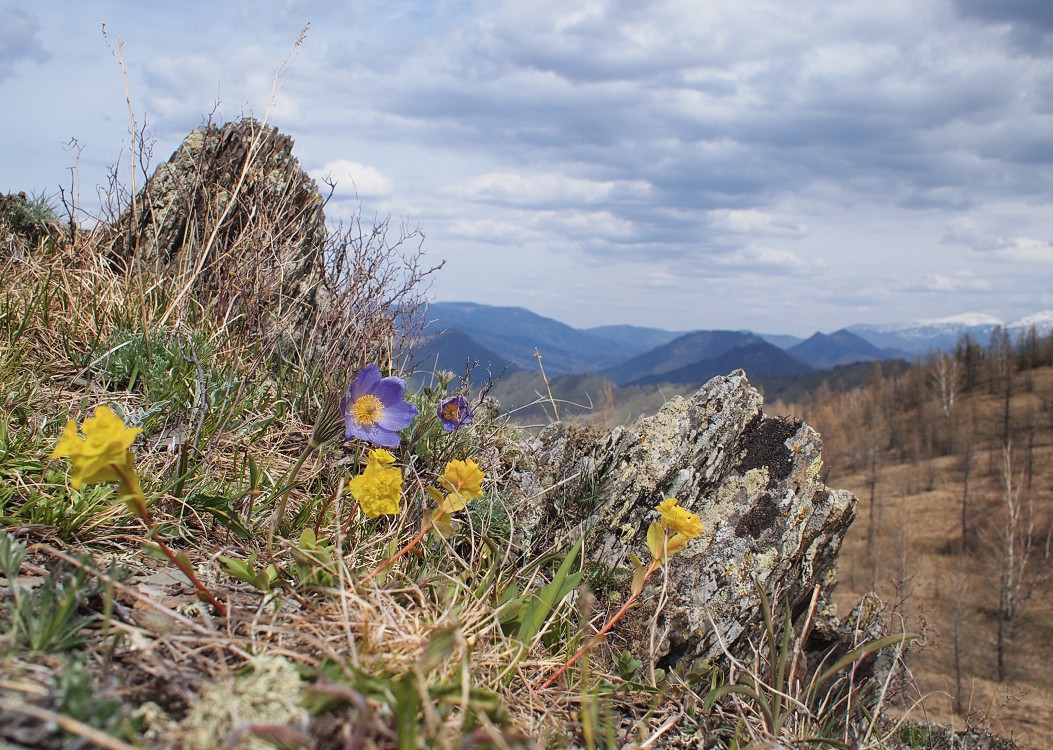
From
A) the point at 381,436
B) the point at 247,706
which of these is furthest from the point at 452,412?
the point at 247,706

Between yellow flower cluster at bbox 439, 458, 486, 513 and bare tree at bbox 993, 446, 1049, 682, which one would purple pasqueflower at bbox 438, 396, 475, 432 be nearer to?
yellow flower cluster at bbox 439, 458, 486, 513

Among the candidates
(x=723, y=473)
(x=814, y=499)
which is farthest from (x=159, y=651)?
(x=814, y=499)

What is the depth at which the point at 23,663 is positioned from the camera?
1.49 meters

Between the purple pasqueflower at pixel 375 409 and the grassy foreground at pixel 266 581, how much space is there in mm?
97

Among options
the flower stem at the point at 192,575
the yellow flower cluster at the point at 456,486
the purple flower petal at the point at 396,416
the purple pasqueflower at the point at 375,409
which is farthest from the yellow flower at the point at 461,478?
the flower stem at the point at 192,575

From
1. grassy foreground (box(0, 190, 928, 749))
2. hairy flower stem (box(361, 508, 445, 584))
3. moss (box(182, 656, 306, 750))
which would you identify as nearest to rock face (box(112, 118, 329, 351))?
grassy foreground (box(0, 190, 928, 749))

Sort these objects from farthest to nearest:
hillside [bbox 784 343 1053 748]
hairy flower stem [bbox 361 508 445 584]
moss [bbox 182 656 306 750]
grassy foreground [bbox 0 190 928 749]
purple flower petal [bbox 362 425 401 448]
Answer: hillside [bbox 784 343 1053 748] → purple flower petal [bbox 362 425 401 448] → hairy flower stem [bbox 361 508 445 584] → grassy foreground [bbox 0 190 928 749] → moss [bbox 182 656 306 750]

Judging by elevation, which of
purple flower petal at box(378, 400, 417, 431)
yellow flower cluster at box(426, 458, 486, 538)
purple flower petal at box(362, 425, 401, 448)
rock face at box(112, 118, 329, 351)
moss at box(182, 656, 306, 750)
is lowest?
moss at box(182, 656, 306, 750)

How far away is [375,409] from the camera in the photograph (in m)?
2.66

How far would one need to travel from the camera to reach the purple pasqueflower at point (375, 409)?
2.48 metres

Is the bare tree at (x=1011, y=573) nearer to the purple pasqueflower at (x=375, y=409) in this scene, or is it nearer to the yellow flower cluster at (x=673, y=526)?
the yellow flower cluster at (x=673, y=526)

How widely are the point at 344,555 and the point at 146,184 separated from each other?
3961mm

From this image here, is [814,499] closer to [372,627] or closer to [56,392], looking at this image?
[372,627]

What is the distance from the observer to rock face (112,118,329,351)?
4.66m
